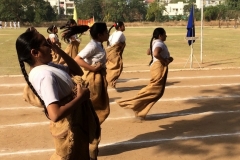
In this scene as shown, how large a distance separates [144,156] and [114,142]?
0.71m

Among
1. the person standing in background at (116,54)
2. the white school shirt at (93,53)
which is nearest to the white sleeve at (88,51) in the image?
the white school shirt at (93,53)

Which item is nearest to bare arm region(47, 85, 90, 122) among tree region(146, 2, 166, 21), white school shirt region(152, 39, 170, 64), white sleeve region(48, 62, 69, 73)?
white sleeve region(48, 62, 69, 73)

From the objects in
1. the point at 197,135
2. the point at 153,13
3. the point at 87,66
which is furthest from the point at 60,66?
the point at 153,13

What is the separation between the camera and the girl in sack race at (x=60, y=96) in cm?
266

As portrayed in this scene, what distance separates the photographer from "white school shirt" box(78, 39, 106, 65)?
5182 millimetres

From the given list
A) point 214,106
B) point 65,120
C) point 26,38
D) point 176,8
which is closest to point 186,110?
point 214,106

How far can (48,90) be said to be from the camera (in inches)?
104

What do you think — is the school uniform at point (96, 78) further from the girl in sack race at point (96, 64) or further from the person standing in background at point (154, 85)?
the person standing in background at point (154, 85)

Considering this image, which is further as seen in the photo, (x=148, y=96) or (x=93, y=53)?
(x=148, y=96)

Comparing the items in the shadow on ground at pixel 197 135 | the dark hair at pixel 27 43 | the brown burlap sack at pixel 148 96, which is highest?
the dark hair at pixel 27 43

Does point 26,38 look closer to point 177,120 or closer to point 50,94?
point 50,94

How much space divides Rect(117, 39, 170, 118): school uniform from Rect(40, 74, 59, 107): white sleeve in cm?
377

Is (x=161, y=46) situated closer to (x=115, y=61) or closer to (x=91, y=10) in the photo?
(x=115, y=61)

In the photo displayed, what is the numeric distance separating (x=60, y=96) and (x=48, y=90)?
0.19 metres
